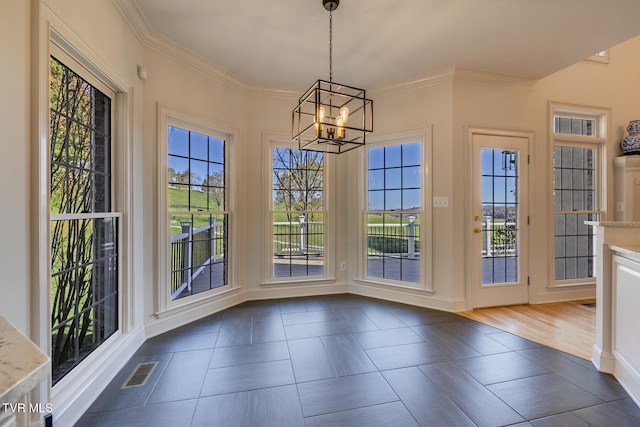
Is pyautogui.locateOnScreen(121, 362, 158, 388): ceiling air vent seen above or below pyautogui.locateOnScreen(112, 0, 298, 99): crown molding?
below

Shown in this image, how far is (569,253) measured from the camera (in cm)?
396

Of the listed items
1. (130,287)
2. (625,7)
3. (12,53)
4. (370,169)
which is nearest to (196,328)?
(130,287)

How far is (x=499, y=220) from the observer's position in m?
3.65

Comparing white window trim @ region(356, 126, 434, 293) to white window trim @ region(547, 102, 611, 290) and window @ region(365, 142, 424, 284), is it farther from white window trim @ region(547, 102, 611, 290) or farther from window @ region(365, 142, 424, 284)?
white window trim @ region(547, 102, 611, 290)

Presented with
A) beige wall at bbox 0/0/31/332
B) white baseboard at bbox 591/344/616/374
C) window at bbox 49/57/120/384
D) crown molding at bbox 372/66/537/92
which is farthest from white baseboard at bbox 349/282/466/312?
beige wall at bbox 0/0/31/332

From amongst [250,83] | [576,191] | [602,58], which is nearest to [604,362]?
[576,191]

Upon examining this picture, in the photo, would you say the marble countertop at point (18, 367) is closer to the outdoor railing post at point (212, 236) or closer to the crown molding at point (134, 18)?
the crown molding at point (134, 18)

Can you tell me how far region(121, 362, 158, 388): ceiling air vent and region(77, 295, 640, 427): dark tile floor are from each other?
42 mm

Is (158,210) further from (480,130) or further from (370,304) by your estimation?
(480,130)

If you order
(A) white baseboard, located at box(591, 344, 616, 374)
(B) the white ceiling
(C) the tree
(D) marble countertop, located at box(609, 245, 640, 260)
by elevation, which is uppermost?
(B) the white ceiling

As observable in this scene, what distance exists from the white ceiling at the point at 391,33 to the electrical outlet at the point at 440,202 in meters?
1.49

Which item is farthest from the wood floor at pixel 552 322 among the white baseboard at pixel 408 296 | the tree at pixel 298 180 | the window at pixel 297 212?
the tree at pixel 298 180

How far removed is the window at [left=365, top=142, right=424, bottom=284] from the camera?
12.4 feet

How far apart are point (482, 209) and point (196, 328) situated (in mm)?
3461
